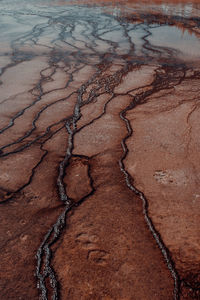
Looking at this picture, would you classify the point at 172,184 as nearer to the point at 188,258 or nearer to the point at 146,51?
the point at 188,258

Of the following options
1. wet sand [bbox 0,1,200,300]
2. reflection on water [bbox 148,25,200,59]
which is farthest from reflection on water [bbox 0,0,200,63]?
wet sand [bbox 0,1,200,300]

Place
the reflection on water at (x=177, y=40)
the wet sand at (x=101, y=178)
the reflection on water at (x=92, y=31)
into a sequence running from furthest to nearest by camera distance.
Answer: the reflection on water at (x=92, y=31) < the reflection on water at (x=177, y=40) < the wet sand at (x=101, y=178)

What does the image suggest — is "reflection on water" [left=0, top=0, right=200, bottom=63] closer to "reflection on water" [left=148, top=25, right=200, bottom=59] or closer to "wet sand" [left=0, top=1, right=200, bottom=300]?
"reflection on water" [left=148, top=25, right=200, bottom=59]

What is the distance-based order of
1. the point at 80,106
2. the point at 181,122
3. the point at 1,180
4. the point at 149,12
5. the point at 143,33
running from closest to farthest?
1. the point at 1,180
2. the point at 181,122
3. the point at 80,106
4. the point at 143,33
5. the point at 149,12

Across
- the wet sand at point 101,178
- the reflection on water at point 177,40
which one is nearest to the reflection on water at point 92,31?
the reflection on water at point 177,40

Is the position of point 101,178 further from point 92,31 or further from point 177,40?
point 92,31

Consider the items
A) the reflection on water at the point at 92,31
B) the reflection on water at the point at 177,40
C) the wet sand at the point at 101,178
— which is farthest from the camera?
the reflection on water at the point at 92,31

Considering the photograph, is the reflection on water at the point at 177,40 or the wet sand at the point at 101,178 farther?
the reflection on water at the point at 177,40

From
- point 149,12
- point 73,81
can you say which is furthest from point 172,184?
point 149,12

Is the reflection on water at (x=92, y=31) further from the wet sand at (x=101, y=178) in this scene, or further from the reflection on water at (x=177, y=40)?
the wet sand at (x=101, y=178)
